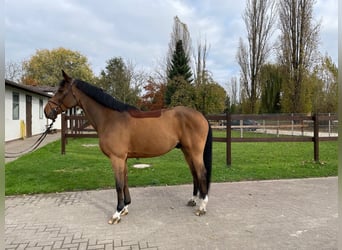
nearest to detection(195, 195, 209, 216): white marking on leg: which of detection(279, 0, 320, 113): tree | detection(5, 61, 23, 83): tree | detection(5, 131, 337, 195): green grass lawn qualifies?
detection(5, 131, 337, 195): green grass lawn

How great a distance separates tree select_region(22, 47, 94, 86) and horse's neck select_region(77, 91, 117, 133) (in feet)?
113

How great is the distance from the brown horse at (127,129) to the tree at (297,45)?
18.4m

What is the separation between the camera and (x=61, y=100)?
11.4 feet

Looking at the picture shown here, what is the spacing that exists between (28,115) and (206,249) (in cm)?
1462

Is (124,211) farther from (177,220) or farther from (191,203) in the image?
(191,203)

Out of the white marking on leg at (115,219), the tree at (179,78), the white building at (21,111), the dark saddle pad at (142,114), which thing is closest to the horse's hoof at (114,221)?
the white marking on leg at (115,219)

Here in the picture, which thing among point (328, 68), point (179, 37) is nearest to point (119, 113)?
point (328, 68)

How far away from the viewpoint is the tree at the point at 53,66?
36938mm

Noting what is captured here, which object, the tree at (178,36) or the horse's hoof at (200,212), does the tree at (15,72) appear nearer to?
the tree at (178,36)

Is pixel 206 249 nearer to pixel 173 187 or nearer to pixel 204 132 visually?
pixel 204 132

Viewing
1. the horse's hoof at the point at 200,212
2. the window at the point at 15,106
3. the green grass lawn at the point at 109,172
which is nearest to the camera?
the horse's hoof at the point at 200,212

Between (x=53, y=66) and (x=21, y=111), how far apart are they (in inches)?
1123

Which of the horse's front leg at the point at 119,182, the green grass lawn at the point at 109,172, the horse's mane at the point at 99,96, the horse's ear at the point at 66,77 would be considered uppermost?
the horse's ear at the point at 66,77

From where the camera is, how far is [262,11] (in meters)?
24.7
